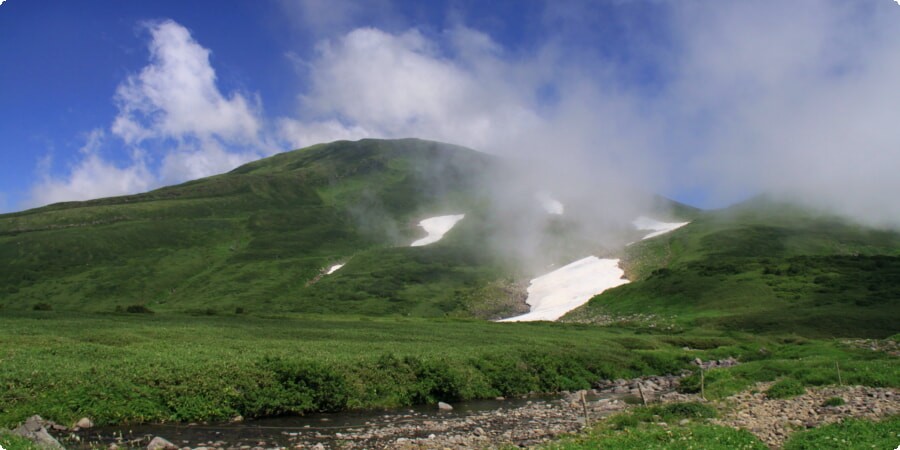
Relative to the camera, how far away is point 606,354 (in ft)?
177

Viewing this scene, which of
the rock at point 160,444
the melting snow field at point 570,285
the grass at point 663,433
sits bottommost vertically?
the grass at point 663,433

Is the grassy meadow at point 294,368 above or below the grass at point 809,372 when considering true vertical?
above

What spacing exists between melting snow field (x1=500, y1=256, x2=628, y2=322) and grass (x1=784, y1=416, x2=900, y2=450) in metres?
91.5

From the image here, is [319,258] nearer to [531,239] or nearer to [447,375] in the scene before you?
[531,239]

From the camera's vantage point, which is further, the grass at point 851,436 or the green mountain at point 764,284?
the green mountain at point 764,284

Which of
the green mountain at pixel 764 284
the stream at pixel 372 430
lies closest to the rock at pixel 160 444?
the stream at pixel 372 430

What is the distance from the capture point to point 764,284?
105m

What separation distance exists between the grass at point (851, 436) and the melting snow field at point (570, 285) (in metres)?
91.5

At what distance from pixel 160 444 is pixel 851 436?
26.5 meters

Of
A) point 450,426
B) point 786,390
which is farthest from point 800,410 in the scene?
point 450,426

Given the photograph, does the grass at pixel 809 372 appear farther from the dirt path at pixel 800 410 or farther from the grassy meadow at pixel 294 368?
the dirt path at pixel 800 410

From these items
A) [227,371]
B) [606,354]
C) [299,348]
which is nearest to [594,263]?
[606,354]

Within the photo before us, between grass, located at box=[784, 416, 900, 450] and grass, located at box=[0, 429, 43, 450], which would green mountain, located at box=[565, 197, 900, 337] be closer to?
grass, located at box=[784, 416, 900, 450]

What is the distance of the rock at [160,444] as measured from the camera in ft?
73.1
